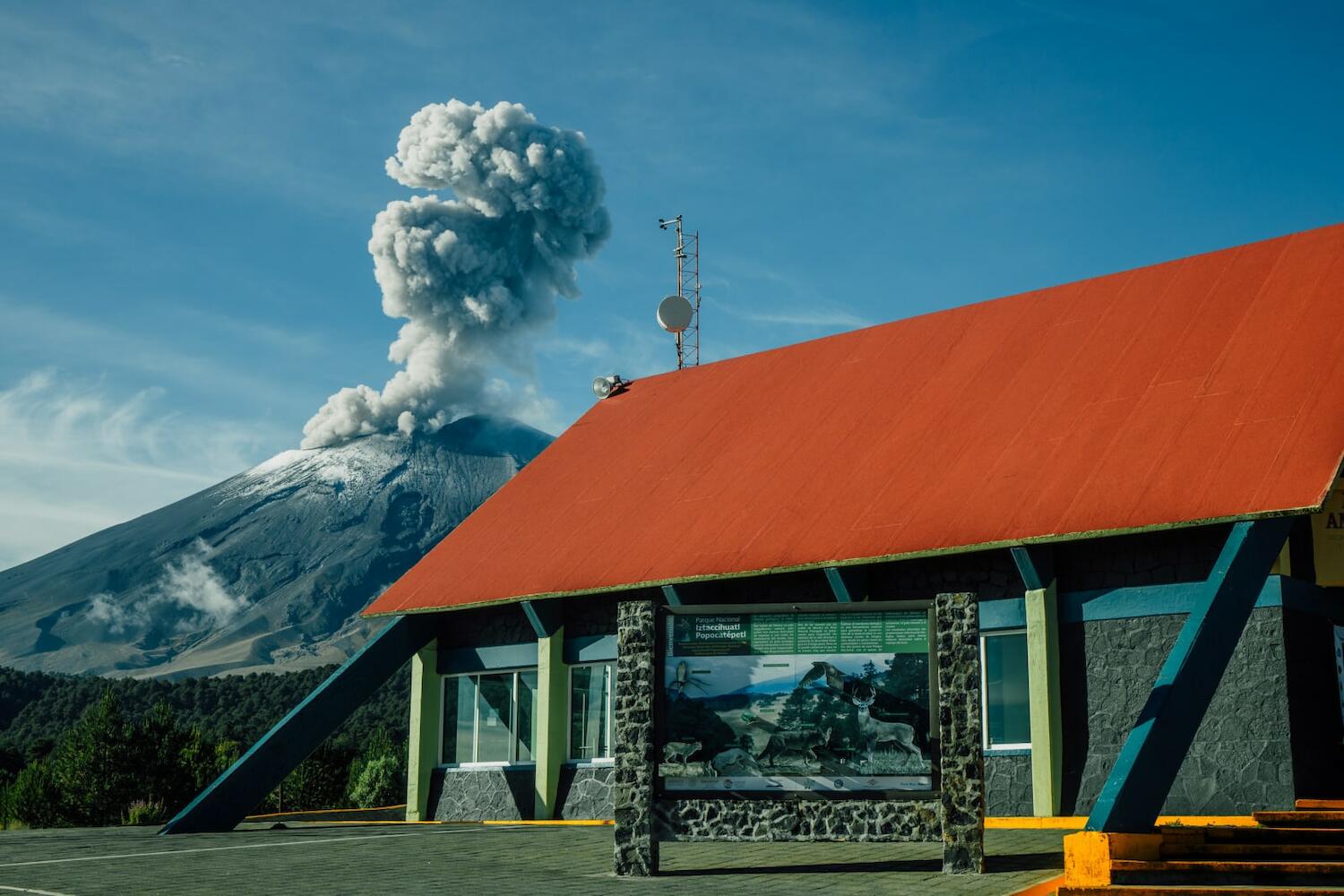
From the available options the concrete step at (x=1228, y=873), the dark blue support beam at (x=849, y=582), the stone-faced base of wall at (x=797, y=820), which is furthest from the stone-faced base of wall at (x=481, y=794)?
the concrete step at (x=1228, y=873)

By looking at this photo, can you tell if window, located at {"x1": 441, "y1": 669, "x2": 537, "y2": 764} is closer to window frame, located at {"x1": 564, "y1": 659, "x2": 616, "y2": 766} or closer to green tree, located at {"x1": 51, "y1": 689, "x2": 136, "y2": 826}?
window frame, located at {"x1": 564, "y1": 659, "x2": 616, "y2": 766}

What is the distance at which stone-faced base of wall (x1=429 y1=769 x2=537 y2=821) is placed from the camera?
2362 centimetres

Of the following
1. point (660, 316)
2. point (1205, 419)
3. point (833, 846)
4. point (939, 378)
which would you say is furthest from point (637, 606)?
point (660, 316)

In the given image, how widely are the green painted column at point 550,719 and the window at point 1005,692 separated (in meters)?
7.34

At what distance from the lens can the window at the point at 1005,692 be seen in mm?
18109

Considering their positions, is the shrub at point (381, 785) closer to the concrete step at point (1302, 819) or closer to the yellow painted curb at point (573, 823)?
the yellow painted curb at point (573, 823)

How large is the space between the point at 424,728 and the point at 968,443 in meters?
11.1

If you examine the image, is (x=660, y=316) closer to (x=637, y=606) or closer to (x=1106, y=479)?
(x=1106, y=479)

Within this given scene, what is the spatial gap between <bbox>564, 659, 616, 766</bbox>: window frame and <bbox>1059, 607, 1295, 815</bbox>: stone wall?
7350 millimetres

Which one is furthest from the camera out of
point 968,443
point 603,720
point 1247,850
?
point 603,720

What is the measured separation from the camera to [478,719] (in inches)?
979

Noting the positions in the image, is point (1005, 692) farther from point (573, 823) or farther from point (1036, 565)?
point (573, 823)

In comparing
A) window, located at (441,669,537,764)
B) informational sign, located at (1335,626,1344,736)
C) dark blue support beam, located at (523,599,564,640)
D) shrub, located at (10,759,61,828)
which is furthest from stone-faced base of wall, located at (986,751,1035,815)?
shrub, located at (10,759,61,828)

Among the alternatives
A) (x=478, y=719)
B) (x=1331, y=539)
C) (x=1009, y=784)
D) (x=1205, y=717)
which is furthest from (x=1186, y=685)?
(x=478, y=719)
